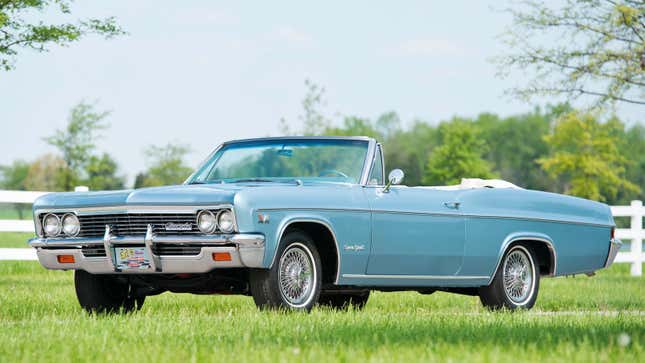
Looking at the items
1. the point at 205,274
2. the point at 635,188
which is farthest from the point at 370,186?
the point at 635,188

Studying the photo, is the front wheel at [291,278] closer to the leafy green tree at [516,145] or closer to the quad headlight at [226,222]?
the quad headlight at [226,222]

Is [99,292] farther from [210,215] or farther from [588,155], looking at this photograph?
[588,155]

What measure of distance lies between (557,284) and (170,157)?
2645 inches

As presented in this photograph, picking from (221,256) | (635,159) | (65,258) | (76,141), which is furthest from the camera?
(635,159)

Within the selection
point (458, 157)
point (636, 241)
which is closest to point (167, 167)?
point (458, 157)

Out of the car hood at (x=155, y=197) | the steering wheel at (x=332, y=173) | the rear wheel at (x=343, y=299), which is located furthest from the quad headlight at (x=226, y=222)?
the rear wheel at (x=343, y=299)

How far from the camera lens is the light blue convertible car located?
28.2 feet

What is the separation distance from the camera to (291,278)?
899cm

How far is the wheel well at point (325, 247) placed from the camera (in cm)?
925

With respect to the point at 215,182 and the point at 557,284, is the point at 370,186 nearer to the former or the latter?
the point at 215,182

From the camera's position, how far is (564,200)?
12.0 metres

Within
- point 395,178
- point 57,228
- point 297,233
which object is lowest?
point 297,233

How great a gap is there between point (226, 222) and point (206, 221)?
17cm

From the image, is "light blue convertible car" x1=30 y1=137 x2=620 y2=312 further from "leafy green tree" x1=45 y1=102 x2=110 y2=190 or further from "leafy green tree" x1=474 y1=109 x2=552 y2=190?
"leafy green tree" x1=474 y1=109 x2=552 y2=190
